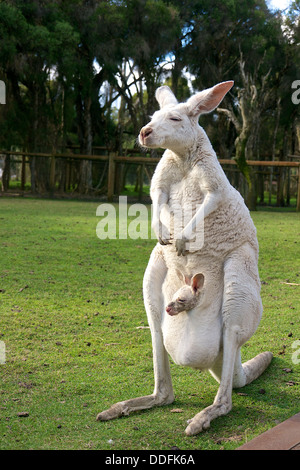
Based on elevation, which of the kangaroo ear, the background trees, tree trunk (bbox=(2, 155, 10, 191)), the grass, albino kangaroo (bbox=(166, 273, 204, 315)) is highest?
the background trees

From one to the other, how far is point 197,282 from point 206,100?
961 millimetres

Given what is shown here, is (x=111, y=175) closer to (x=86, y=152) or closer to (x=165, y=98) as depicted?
(x=86, y=152)

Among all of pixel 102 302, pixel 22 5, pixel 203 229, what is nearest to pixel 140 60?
pixel 22 5

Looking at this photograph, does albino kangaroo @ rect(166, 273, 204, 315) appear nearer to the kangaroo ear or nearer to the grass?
the kangaroo ear

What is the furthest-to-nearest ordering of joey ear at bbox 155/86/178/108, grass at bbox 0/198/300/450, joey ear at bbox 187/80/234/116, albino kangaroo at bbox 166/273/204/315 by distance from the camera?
joey ear at bbox 155/86/178/108, joey ear at bbox 187/80/234/116, albino kangaroo at bbox 166/273/204/315, grass at bbox 0/198/300/450

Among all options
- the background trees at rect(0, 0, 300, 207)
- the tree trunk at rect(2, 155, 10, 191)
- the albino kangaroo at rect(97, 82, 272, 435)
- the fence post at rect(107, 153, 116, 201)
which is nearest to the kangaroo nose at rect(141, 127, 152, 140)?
the albino kangaroo at rect(97, 82, 272, 435)

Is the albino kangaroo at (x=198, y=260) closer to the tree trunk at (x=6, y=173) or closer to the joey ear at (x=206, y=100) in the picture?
the joey ear at (x=206, y=100)

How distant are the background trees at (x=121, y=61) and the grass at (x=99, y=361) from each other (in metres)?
10.7

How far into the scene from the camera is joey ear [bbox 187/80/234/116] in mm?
2939

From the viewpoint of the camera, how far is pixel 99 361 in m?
3.69

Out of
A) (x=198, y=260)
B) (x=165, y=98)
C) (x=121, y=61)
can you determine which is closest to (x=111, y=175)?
(x=121, y=61)

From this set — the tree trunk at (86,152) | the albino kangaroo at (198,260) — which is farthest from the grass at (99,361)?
the tree trunk at (86,152)

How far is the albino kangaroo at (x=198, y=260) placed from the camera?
2812mm

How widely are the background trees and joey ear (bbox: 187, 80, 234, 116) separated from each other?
1360 centimetres
